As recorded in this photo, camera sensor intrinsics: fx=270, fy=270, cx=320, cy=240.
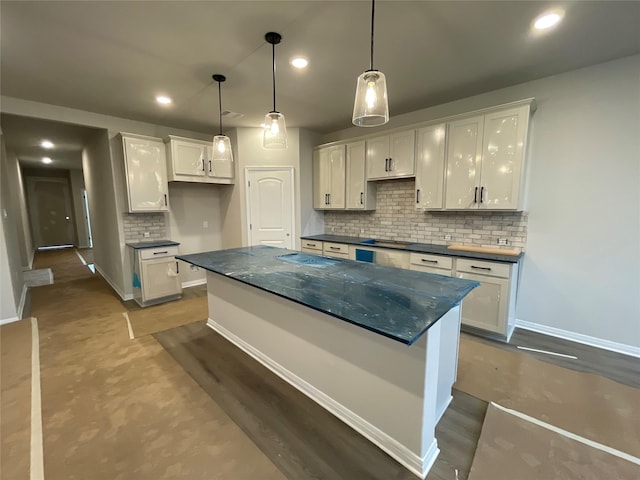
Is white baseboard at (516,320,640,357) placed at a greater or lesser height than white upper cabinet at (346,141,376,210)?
lesser

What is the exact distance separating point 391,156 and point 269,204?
2.08m

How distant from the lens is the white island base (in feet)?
4.67

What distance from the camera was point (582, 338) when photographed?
2732 mm

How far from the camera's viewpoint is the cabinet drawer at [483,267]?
2.69 metres

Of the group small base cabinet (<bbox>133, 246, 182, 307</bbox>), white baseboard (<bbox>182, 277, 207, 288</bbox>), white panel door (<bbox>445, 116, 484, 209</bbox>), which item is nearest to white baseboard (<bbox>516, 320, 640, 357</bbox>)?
white panel door (<bbox>445, 116, 484, 209</bbox>)

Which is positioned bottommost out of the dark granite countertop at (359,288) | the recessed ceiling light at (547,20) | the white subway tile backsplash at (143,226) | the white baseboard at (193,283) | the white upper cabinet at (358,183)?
the white baseboard at (193,283)

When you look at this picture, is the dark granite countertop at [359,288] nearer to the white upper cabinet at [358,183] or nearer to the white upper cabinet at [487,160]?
the white upper cabinet at [487,160]

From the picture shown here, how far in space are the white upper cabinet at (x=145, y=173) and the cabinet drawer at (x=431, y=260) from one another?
3.67 m

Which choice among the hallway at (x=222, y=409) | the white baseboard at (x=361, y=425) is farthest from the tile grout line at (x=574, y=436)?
the white baseboard at (x=361, y=425)

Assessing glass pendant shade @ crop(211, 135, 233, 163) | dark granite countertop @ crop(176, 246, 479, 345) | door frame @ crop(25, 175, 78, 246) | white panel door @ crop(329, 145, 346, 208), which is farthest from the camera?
door frame @ crop(25, 175, 78, 246)

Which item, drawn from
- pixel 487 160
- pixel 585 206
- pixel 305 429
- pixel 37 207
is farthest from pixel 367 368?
pixel 37 207

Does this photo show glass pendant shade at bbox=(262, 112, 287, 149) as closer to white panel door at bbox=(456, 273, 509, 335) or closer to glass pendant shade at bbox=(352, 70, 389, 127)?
glass pendant shade at bbox=(352, 70, 389, 127)

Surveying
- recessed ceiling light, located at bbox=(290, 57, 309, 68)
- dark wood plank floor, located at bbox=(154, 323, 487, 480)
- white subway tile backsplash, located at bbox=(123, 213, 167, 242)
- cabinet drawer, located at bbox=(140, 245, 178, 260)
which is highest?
recessed ceiling light, located at bbox=(290, 57, 309, 68)

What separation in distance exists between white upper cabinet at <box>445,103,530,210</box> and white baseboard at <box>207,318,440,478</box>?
8.03 ft
